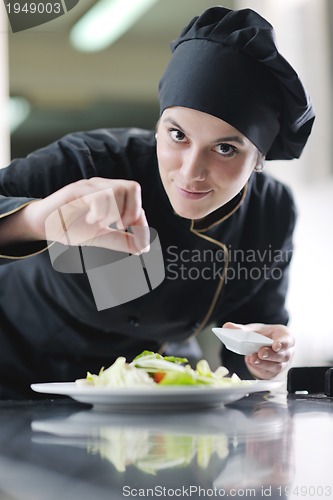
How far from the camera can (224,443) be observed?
0.59m

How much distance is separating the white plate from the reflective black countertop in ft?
0.06

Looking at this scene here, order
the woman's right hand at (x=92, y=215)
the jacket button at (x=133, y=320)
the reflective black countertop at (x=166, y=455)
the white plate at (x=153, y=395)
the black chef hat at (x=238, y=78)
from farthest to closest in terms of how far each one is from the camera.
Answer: the jacket button at (x=133, y=320) → the black chef hat at (x=238, y=78) → the woman's right hand at (x=92, y=215) → the white plate at (x=153, y=395) → the reflective black countertop at (x=166, y=455)

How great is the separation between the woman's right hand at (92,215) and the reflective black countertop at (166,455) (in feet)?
0.98

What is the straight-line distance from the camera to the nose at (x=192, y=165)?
143cm

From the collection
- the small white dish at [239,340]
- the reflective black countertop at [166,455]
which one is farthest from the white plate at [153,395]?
the small white dish at [239,340]

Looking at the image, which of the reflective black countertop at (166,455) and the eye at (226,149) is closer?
the reflective black countertop at (166,455)

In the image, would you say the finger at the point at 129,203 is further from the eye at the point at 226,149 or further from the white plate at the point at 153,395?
the eye at the point at 226,149

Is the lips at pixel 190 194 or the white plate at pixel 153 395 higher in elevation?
the lips at pixel 190 194

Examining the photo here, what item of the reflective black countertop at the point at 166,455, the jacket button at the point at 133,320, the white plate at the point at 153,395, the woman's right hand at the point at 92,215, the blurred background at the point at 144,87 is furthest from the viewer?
the blurred background at the point at 144,87

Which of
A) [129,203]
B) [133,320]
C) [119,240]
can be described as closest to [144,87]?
[133,320]

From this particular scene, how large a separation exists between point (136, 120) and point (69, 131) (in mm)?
243

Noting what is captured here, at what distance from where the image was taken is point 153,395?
783 mm

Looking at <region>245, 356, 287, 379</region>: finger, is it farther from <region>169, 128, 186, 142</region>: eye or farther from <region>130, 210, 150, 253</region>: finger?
<region>169, 128, 186, 142</region>: eye

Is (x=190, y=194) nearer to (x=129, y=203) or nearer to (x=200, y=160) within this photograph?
(x=200, y=160)
